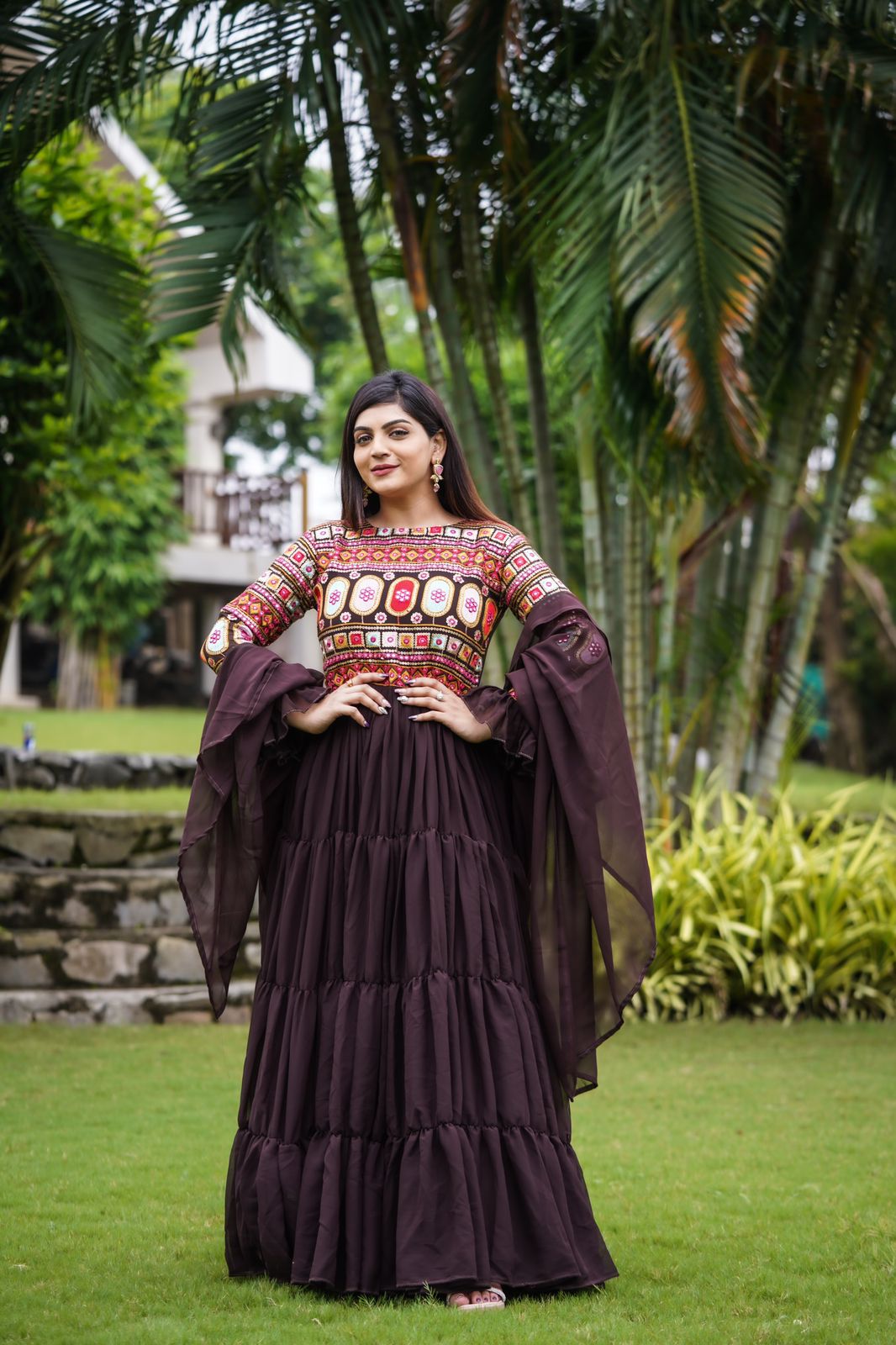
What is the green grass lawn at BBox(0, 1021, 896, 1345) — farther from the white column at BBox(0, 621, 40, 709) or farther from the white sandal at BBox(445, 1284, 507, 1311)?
the white column at BBox(0, 621, 40, 709)

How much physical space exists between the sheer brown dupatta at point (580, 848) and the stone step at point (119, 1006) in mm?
4044

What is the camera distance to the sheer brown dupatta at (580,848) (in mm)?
3605

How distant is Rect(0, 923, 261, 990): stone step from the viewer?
7574 mm

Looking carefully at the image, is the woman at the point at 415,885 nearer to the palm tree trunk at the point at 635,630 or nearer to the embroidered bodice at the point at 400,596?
the embroidered bodice at the point at 400,596

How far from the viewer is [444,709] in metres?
3.61

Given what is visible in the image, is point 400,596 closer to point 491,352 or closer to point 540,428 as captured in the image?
point 491,352

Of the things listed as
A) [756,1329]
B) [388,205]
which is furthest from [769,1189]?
[388,205]

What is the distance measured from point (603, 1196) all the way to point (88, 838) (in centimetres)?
490

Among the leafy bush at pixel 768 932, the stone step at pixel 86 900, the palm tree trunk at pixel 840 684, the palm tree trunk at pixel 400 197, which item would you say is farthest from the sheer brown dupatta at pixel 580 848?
the palm tree trunk at pixel 840 684

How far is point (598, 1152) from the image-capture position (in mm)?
5234

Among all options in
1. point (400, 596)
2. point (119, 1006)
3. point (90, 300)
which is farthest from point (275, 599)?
point (119, 1006)

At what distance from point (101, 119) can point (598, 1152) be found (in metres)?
5.03

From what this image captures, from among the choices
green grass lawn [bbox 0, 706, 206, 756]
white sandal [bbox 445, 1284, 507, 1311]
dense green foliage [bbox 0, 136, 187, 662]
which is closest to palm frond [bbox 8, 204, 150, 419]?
dense green foliage [bbox 0, 136, 187, 662]

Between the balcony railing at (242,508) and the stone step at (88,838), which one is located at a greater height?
the balcony railing at (242,508)
